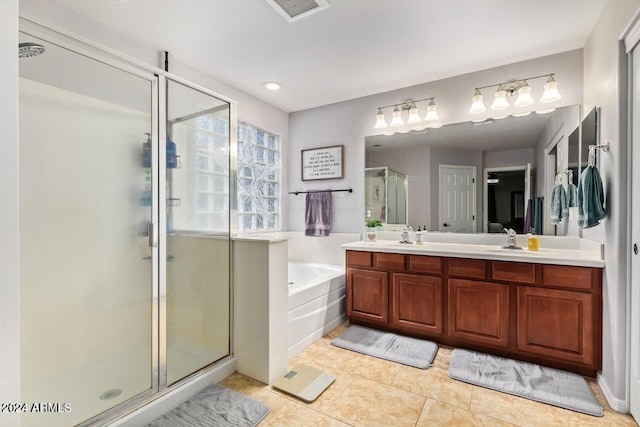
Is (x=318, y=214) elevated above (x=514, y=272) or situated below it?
above

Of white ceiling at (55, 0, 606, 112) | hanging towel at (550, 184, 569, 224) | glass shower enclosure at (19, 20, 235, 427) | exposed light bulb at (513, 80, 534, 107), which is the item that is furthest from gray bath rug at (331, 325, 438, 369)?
white ceiling at (55, 0, 606, 112)

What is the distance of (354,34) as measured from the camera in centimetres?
217

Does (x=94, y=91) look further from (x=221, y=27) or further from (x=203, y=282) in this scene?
(x=203, y=282)

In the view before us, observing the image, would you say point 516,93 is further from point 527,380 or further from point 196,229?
point 196,229

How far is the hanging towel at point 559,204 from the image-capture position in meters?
2.28

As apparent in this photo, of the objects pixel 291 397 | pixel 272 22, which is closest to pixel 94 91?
pixel 272 22

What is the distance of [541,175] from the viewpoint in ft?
8.33

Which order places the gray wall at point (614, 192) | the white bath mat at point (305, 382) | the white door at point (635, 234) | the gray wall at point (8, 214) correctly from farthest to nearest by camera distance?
1. the white bath mat at point (305, 382)
2. the gray wall at point (614, 192)
3. the white door at point (635, 234)
4. the gray wall at point (8, 214)

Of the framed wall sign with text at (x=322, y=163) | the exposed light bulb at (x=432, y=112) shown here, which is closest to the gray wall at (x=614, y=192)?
the exposed light bulb at (x=432, y=112)

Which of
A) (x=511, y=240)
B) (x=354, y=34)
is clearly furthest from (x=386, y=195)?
(x=354, y=34)

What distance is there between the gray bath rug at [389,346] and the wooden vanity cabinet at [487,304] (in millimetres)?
95

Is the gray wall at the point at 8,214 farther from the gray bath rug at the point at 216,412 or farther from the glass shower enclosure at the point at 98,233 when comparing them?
the gray bath rug at the point at 216,412

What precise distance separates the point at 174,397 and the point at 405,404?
1351 millimetres

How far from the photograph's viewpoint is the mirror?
254cm
